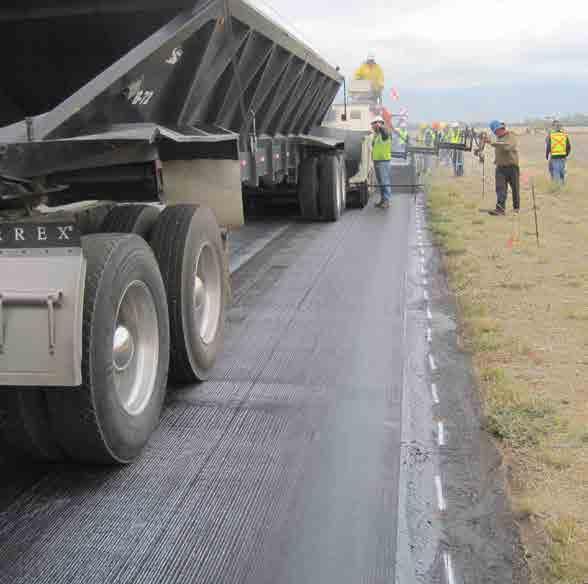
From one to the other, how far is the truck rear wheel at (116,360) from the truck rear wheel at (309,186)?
813cm

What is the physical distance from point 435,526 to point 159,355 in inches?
67.6

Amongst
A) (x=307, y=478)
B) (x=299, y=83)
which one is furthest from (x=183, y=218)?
(x=299, y=83)

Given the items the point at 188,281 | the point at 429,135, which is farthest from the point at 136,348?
the point at 429,135

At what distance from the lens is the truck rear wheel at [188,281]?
4668 millimetres

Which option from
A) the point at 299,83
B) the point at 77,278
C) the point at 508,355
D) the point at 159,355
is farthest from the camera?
the point at 299,83

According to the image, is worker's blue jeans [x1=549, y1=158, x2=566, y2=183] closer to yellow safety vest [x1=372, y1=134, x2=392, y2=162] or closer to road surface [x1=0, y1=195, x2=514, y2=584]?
yellow safety vest [x1=372, y1=134, x2=392, y2=162]

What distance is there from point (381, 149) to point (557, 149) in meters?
5.18

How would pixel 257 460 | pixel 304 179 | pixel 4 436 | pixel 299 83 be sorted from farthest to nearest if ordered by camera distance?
pixel 304 179 < pixel 299 83 < pixel 257 460 < pixel 4 436

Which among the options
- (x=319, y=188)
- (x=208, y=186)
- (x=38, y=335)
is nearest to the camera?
(x=38, y=335)

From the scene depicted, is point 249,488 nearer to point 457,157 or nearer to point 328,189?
point 328,189

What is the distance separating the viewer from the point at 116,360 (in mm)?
3859

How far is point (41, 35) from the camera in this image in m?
5.56

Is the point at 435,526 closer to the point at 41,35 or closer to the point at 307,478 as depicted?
the point at 307,478

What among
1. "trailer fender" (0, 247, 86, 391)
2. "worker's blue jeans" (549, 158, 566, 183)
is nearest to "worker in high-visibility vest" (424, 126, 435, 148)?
"worker's blue jeans" (549, 158, 566, 183)
